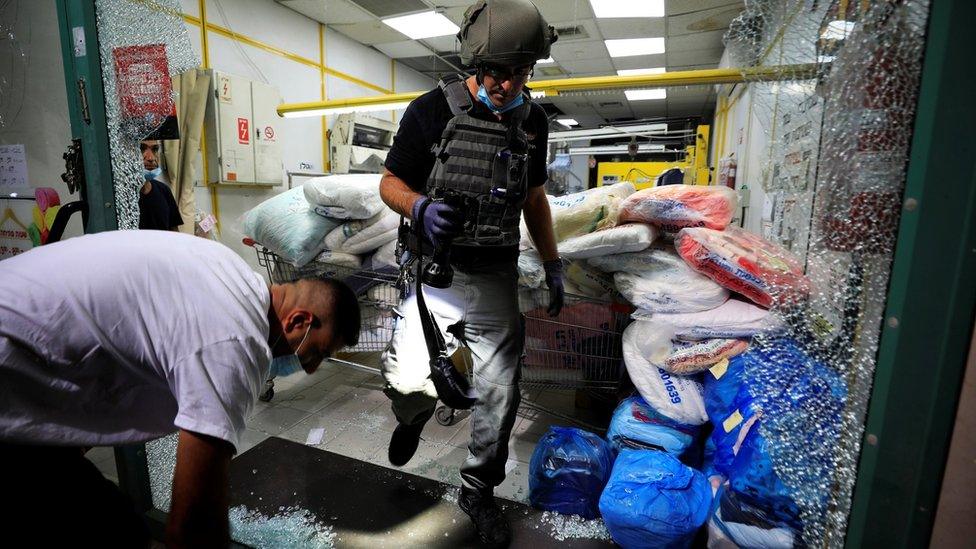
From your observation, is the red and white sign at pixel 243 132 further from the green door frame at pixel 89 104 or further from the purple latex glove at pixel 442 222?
the purple latex glove at pixel 442 222

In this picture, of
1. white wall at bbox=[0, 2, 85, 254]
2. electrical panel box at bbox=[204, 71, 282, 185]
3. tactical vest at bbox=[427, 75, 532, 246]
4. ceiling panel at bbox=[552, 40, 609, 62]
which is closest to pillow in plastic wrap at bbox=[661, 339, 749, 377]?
tactical vest at bbox=[427, 75, 532, 246]

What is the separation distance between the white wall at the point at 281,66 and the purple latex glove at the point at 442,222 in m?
2.70

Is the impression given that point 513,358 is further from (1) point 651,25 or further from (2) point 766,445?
(1) point 651,25

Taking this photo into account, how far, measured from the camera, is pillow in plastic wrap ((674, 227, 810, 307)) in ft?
5.65

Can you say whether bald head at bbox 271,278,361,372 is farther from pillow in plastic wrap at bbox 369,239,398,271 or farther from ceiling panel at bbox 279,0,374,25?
ceiling panel at bbox 279,0,374,25

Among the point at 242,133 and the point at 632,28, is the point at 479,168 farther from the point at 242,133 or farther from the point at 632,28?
the point at 632,28

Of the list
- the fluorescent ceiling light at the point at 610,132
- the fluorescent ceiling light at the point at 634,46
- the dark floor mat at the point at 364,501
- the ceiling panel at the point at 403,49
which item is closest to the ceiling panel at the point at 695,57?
the fluorescent ceiling light at the point at 634,46

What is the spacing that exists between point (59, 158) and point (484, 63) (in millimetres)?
1629

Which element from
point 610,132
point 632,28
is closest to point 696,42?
point 632,28

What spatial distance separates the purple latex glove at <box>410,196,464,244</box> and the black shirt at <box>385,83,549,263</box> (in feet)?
0.63

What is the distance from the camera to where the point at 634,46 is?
610 cm

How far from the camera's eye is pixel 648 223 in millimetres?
2096

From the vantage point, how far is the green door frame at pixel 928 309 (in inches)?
24.7

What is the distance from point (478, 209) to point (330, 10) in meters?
4.79
